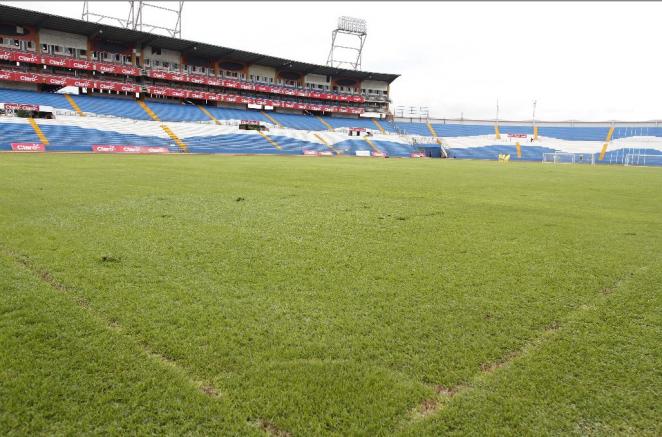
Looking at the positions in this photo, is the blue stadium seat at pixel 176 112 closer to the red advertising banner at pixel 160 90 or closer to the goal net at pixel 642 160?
the red advertising banner at pixel 160 90

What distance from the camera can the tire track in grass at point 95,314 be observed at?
2.91 meters

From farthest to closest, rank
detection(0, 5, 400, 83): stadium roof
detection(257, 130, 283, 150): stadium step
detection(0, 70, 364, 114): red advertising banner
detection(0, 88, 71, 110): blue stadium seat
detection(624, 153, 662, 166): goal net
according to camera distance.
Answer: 1. detection(624, 153, 662, 166): goal net
2. detection(257, 130, 283, 150): stadium step
3. detection(0, 70, 364, 114): red advertising banner
4. detection(0, 5, 400, 83): stadium roof
5. detection(0, 88, 71, 110): blue stadium seat

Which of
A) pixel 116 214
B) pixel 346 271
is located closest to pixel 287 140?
pixel 116 214

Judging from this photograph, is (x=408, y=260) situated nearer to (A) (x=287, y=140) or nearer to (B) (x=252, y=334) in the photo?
(B) (x=252, y=334)

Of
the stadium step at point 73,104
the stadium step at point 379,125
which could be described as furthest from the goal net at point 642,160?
the stadium step at point 73,104

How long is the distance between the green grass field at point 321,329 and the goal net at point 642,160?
5865 cm

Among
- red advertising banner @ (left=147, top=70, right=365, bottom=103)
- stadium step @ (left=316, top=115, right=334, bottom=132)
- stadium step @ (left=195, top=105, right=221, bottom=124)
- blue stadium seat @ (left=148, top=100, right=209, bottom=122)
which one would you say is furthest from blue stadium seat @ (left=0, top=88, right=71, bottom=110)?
stadium step @ (left=316, top=115, right=334, bottom=132)

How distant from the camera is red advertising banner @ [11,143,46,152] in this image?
3444 cm

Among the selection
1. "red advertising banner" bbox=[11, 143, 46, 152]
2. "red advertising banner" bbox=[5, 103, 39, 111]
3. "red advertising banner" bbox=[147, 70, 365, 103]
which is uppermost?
"red advertising banner" bbox=[147, 70, 365, 103]

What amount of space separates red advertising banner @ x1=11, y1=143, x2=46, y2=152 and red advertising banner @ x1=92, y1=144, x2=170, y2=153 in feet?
12.9

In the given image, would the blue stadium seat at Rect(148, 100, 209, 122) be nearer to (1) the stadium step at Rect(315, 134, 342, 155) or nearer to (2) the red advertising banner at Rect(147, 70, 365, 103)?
(2) the red advertising banner at Rect(147, 70, 365, 103)

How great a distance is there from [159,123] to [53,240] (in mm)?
46864

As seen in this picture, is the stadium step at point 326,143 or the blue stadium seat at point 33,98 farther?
the stadium step at point 326,143

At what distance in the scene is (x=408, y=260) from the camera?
Answer: 19.6 ft
